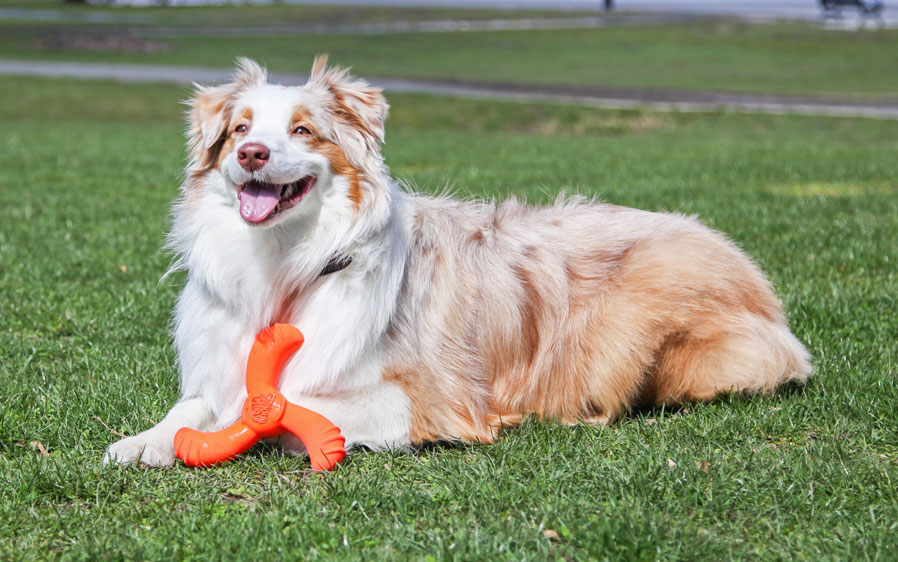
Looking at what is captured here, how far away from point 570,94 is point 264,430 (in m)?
27.6

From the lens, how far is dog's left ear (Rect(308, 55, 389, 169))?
4531 mm

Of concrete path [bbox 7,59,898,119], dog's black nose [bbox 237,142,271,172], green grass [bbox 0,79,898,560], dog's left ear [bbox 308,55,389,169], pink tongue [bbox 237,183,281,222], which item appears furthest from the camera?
concrete path [bbox 7,59,898,119]

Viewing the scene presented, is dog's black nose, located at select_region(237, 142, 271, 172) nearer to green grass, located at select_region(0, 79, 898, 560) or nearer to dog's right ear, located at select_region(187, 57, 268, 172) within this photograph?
dog's right ear, located at select_region(187, 57, 268, 172)

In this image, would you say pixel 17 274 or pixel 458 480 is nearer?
pixel 458 480

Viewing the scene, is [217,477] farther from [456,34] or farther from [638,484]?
[456,34]

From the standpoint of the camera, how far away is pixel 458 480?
4.07m

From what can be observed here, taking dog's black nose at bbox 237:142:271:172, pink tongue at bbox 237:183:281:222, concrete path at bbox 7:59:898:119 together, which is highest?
dog's black nose at bbox 237:142:271:172

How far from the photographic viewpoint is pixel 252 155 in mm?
4176

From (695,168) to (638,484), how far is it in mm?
10770

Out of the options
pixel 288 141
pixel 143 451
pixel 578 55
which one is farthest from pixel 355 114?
pixel 578 55

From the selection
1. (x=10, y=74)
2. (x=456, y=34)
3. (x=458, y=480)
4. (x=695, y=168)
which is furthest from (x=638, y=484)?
(x=456, y=34)

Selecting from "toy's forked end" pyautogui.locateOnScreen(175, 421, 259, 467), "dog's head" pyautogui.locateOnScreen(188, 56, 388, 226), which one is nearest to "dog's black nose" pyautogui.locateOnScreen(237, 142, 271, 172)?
"dog's head" pyautogui.locateOnScreen(188, 56, 388, 226)

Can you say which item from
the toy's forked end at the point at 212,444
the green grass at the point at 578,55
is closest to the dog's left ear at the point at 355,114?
the toy's forked end at the point at 212,444

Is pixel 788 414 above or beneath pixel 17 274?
above
